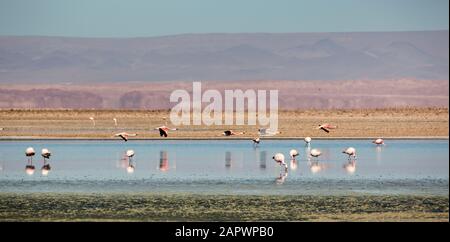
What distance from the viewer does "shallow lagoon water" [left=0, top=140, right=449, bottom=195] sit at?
1938 centimetres

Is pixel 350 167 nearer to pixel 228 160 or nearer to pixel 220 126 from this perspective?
pixel 228 160

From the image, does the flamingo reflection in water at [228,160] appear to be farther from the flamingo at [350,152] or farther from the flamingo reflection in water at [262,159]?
the flamingo at [350,152]

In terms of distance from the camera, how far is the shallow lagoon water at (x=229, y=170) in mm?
19375

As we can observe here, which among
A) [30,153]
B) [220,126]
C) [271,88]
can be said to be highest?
[271,88]

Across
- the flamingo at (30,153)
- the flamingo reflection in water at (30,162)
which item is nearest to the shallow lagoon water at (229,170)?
the flamingo reflection in water at (30,162)

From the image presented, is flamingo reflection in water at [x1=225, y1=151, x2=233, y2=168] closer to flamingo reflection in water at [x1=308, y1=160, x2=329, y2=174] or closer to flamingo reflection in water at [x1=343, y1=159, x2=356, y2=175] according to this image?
flamingo reflection in water at [x1=308, y1=160, x2=329, y2=174]

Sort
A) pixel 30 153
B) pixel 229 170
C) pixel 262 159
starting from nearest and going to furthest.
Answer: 1. pixel 229 170
2. pixel 30 153
3. pixel 262 159

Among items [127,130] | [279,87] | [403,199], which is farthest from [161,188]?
[279,87]

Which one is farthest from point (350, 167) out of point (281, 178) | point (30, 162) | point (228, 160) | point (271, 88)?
point (271, 88)

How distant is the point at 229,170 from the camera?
23031mm

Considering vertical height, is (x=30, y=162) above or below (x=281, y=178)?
above

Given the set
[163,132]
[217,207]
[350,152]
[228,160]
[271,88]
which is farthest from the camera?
[271,88]

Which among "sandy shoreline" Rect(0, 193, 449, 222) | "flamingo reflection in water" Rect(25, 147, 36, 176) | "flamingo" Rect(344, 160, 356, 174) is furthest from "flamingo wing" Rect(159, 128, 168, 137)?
"sandy shoreline" Rect(0, 193, 449, 222)

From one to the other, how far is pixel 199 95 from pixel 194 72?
82.4ft
